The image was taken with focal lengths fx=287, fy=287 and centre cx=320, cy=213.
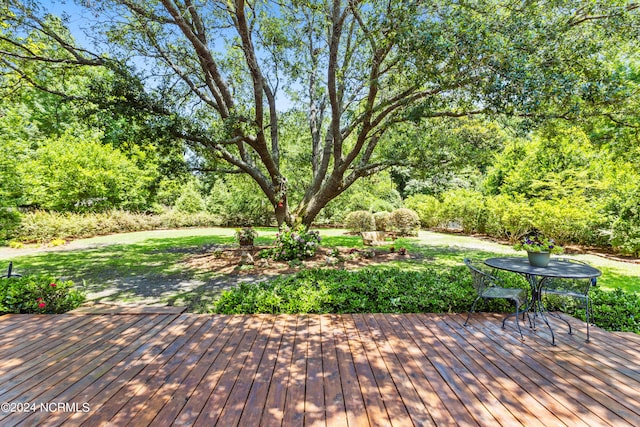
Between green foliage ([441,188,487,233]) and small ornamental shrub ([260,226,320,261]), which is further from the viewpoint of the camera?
green foliage ([441,188,487,233])

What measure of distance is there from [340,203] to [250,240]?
434 inches

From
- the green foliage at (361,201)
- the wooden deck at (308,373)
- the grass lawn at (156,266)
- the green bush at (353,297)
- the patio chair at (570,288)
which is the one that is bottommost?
the grass lawn at (156,266)

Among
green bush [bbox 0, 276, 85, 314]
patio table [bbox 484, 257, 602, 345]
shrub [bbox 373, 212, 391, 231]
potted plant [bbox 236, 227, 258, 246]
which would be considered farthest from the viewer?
shrub [bbox 373, 212, 391, 231]

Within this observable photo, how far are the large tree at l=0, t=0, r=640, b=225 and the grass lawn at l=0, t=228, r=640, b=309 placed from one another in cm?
327

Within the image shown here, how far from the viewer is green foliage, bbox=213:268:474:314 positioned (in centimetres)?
412

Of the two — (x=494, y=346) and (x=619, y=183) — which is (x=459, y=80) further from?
(x=619, y=183)

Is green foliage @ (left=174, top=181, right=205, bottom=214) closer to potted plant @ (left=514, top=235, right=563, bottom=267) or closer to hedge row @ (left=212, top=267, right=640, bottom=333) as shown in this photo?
hedge row @ (left=212, top=267, right=640, bottom=333)

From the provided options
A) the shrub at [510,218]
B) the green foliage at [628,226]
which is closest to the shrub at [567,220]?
A: the shrub at [510,218]

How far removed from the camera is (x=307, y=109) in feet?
36.3

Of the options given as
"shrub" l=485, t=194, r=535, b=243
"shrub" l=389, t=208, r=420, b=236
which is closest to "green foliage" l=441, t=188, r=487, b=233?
"shrub" l=485, t=194, r=535, b=243

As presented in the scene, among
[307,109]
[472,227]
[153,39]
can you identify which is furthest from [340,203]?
[153,39]

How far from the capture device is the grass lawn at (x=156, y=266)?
18.2ft

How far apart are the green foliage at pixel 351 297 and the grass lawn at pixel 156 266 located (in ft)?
3.75

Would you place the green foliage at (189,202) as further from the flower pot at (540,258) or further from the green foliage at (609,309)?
the green foliage at (609,309)
